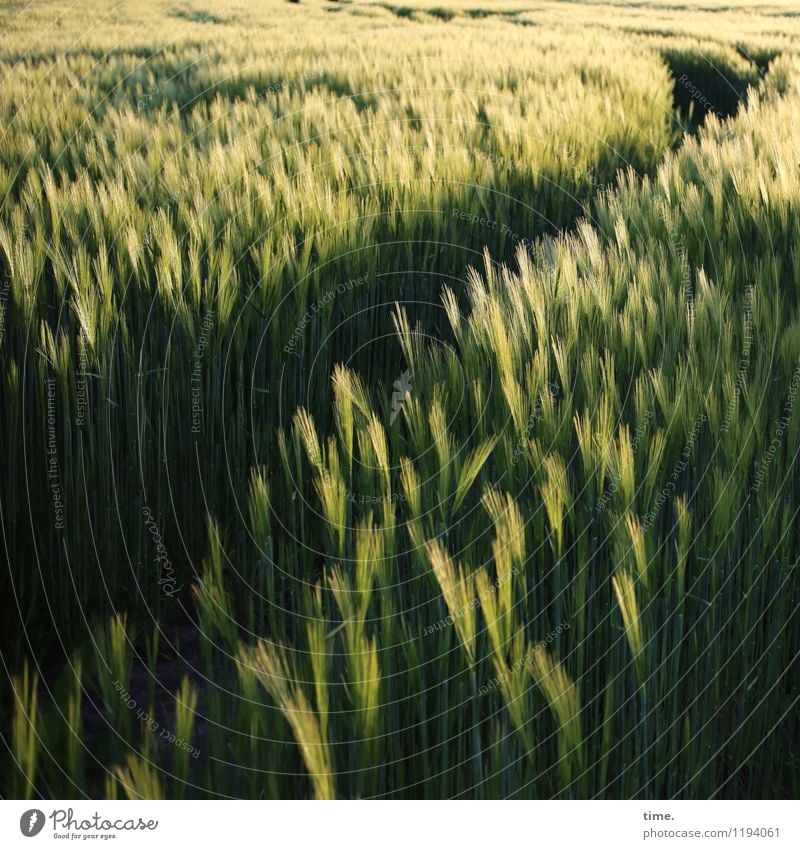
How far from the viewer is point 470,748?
0.73 m

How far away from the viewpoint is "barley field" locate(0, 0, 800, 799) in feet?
2.33

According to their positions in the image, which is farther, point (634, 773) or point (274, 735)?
point (634, 773)

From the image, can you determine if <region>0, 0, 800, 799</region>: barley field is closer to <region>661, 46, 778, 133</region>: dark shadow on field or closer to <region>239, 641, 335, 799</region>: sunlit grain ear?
<region>239, 641, 335, 799</region>: sunlit grain ear

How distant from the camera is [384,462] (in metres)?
0.83

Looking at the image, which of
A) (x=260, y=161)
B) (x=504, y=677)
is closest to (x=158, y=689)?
(x=504, y=677)

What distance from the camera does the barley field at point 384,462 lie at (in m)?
0.71

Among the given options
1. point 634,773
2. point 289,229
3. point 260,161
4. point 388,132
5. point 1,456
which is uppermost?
point 388,132

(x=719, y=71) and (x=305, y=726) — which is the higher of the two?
(x=719, y=71)

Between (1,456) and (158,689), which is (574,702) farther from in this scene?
(1,456)

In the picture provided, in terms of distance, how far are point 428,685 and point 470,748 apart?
73mm

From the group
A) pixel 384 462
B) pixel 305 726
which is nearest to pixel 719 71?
pixel 384 462
